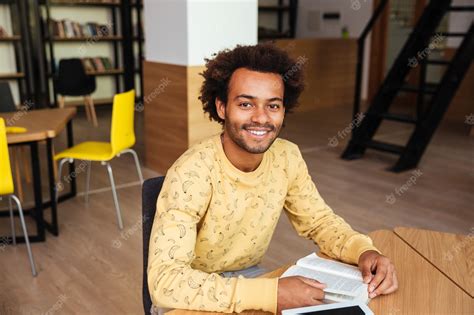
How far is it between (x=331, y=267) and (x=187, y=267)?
1.26ft

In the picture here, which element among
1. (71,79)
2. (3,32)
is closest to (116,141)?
(71,79)

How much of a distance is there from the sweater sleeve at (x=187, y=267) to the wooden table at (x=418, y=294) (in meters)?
0.04

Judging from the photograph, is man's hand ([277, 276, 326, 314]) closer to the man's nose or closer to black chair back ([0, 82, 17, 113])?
the man's nose

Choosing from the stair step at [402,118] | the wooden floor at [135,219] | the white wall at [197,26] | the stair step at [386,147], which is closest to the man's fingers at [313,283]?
the wooden floor at [135,219]

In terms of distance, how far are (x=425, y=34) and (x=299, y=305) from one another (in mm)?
5002

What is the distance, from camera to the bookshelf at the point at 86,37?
7.27 m

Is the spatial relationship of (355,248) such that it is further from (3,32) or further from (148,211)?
(3,32)

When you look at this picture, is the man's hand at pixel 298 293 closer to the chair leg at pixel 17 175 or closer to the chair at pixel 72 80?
the chair leg at pixel 17 175

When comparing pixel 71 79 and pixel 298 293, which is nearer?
pixel 298 293

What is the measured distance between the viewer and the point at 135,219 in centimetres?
367

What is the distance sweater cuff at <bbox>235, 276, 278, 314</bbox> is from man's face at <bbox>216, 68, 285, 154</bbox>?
1.28 ft

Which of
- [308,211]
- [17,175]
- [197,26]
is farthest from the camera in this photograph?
[197,26]

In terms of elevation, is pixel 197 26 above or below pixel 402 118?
above

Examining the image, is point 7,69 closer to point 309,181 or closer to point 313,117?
point 313,117
